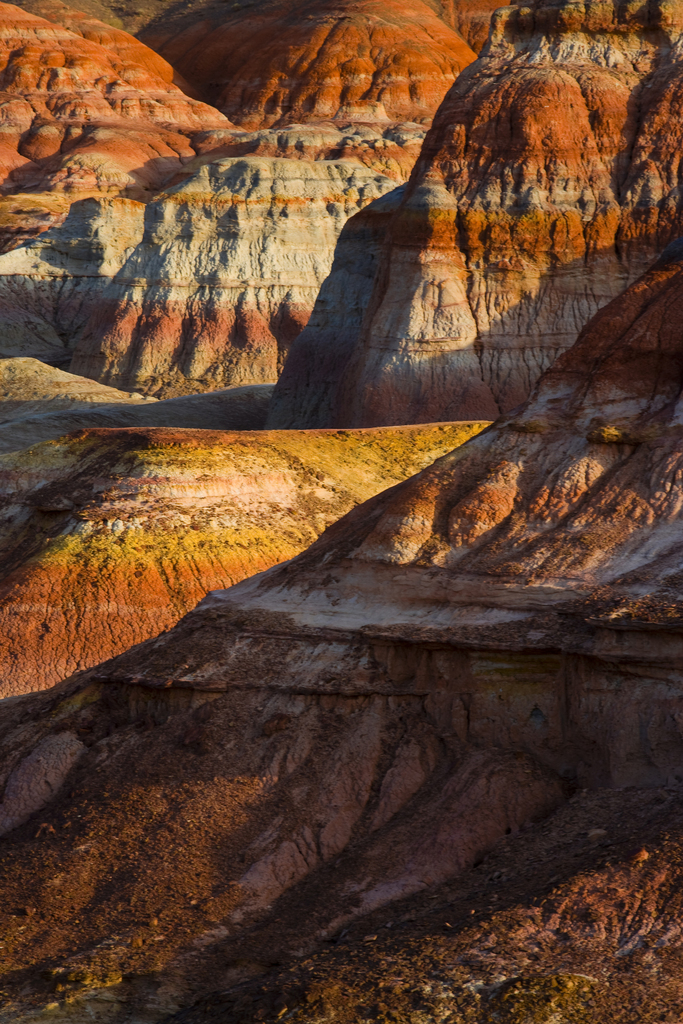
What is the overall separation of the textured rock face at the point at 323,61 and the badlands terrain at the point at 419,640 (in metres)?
43.7

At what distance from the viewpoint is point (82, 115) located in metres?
62.5

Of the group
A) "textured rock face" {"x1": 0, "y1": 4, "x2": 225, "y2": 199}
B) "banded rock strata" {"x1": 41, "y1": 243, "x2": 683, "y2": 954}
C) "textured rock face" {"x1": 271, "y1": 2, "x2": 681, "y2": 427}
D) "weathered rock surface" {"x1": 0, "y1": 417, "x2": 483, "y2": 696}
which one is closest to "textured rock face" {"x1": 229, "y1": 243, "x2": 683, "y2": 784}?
"banded rock strata" {"x1": 41, "y1": 243, "x2": 683, "y2": 954}

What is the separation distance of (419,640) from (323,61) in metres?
65.8

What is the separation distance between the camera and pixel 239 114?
72.7 meters

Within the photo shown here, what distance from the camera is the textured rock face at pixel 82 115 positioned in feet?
186

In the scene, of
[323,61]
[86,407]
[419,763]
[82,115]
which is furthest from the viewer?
[323,61]

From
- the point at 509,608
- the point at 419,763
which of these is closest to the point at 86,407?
the point at 509,608

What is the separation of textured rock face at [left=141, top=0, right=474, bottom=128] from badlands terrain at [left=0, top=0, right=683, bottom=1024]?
143 ft

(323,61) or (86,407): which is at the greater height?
(323,61)

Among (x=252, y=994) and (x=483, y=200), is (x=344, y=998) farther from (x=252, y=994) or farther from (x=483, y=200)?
(x=483, y=200)

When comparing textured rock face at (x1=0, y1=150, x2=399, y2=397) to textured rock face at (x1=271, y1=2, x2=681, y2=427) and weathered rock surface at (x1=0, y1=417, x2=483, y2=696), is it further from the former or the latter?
weathered rock surface at (x1=0, y1=417, x2=483, y2=696)

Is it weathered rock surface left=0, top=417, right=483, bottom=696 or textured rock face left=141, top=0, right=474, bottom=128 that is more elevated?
textured rock face left=141, top=0, right=474, bottom=128

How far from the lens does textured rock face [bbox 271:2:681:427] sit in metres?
23.3

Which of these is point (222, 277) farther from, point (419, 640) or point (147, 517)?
point (419, 640)
